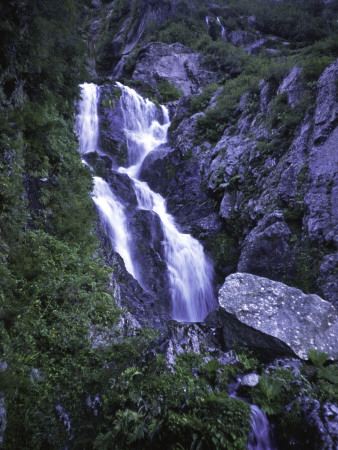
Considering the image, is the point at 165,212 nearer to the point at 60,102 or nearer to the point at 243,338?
the point at 60,102

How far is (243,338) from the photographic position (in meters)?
6.29

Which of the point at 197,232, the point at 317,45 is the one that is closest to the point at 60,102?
the point at 197,232

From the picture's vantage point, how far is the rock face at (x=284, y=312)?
5.59m

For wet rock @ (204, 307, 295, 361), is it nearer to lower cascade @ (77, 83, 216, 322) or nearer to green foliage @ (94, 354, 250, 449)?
green foliage @ (94, 354, 250, 449)

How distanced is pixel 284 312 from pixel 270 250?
3.20 metres

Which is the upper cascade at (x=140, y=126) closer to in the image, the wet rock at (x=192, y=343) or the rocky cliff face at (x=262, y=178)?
the rocky cliff face at (x=262, y=178)

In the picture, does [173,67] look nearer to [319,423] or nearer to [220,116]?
[220,116]

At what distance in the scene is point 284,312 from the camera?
629 cm

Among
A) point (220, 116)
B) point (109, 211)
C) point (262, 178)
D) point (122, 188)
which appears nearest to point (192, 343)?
point (109, 211)

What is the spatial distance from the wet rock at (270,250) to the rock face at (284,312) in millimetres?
1979

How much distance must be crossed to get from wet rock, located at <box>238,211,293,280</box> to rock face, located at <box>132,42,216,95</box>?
71.3 ft

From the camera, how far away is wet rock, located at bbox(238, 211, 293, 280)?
8.84 metres

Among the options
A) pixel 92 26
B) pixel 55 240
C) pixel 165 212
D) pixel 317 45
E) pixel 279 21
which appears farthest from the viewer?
pixel 92 26

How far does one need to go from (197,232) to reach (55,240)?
826 centimetres
